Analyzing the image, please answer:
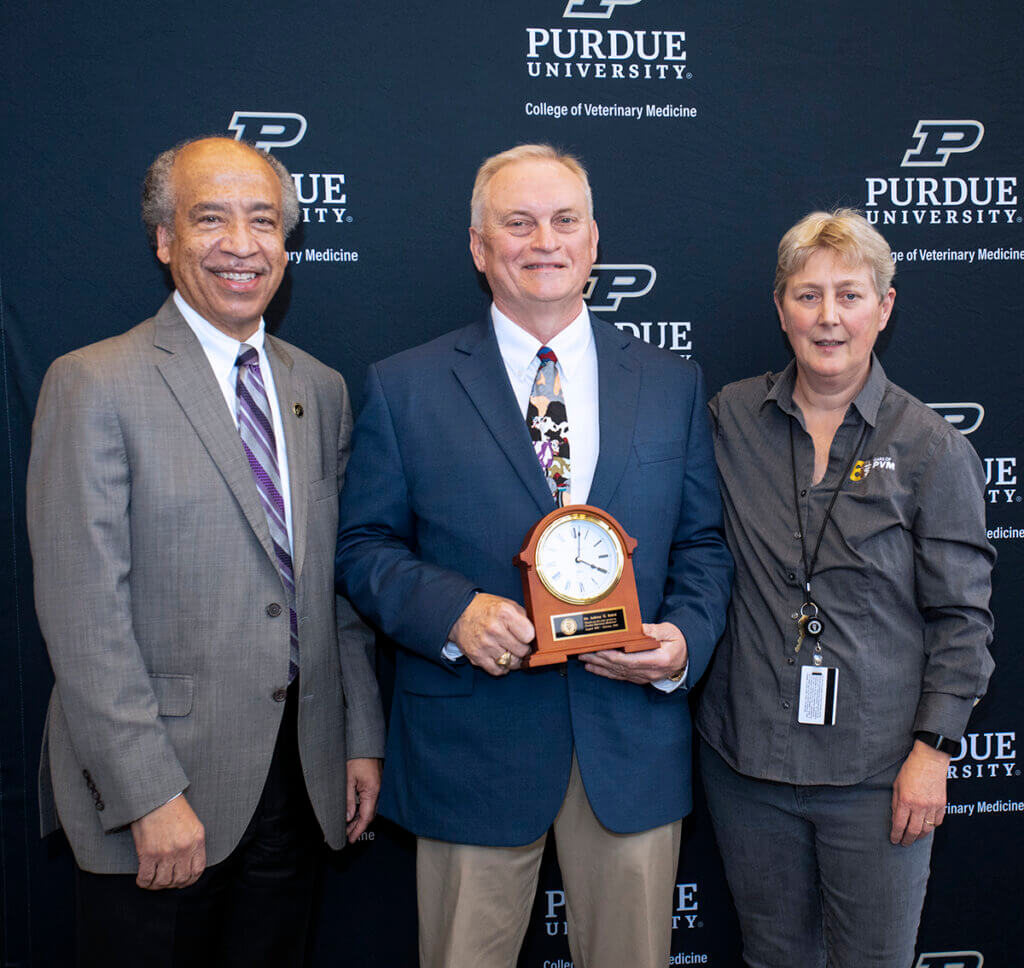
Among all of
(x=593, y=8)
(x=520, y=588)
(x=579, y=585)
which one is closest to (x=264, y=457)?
(x=520, y=588)

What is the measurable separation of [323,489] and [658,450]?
2.37 ft

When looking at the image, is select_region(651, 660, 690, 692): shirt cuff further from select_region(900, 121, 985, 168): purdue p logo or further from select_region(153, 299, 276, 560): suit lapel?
select_region(900, 121, 985, 168): purdue p logo

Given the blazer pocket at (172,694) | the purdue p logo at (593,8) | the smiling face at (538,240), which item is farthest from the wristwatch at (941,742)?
the purdue p logo at (593,8)

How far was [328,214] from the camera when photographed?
2.39 m

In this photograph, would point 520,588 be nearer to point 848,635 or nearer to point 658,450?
point 658,450

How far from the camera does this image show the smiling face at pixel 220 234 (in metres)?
1.71

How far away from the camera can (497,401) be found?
1.80 metres

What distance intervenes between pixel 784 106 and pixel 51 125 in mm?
2012

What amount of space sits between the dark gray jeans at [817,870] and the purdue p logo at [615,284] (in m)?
1.27

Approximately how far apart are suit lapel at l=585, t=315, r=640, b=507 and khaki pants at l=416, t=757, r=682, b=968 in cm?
58

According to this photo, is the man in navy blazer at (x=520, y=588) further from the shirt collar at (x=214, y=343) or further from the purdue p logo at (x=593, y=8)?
the purdue p logo at (x=593, y=8)

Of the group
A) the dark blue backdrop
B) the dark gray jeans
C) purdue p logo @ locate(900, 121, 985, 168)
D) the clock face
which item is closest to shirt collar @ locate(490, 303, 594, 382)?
the clock face

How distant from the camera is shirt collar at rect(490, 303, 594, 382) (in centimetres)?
187

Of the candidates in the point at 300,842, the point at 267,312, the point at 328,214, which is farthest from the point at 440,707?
the point at 328,214
